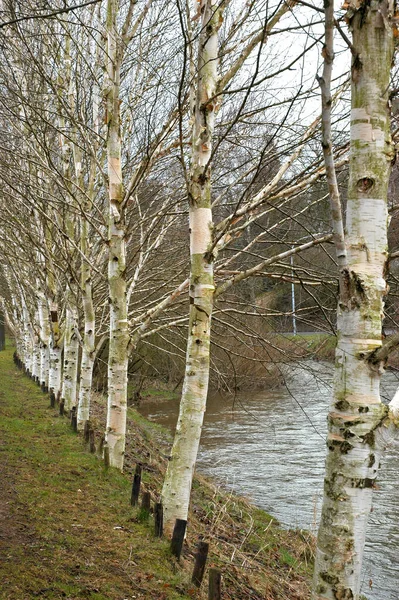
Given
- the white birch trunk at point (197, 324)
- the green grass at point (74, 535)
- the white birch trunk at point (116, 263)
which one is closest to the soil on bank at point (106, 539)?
the green grass at point (74, 535)

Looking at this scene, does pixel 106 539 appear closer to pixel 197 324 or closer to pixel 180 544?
pixel 180 544

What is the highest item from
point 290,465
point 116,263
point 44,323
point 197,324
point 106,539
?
point 116,263

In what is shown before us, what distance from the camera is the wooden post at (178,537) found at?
17.8ft

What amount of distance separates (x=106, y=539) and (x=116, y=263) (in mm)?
3596

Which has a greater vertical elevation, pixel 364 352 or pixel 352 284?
pixel 352 284

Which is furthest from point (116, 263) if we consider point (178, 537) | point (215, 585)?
point (215, 585)

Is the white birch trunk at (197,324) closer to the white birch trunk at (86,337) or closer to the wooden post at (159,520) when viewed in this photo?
the wooden post at (159,520)

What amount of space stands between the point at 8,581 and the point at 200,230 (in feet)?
11.0

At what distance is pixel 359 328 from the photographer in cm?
287

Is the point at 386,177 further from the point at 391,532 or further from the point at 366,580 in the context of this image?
the point at 391,532

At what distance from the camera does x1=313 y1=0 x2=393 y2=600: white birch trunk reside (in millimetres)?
2799

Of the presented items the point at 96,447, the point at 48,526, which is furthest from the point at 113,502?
the point at 96,447

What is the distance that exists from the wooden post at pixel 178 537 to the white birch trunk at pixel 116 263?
9.00ft

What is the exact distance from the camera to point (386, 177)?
9.76 ft
